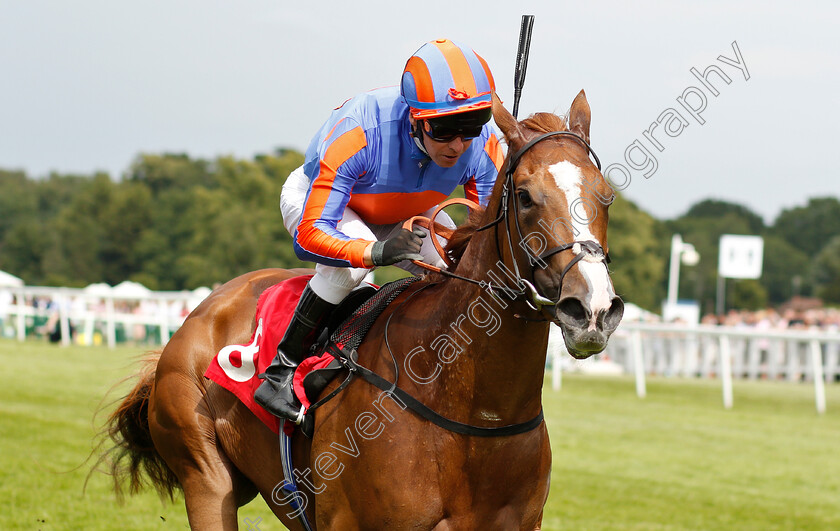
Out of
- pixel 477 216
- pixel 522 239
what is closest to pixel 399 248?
pixel 477 216

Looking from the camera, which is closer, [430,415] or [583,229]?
[583,229]

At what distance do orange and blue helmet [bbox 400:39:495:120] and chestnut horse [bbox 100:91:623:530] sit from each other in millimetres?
227

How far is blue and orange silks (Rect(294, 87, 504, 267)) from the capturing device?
11.1 ft

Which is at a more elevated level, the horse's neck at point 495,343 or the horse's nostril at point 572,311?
the horse's nostril at point 572,311

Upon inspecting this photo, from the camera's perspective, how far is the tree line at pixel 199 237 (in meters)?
58.8

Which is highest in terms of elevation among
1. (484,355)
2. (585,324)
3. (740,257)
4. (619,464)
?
(585,324)

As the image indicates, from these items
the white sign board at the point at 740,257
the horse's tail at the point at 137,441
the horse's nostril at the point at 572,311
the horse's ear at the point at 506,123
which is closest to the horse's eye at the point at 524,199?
the horse's ear at the point at 506,123

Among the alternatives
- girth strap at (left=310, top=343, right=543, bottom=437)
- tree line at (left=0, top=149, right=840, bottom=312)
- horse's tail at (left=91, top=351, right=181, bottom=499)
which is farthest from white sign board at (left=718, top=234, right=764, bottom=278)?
girth strap at (left=310, top=343, right=543, bottom=437)

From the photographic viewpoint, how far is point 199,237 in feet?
207

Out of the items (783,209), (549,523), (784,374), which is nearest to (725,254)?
(784,374)

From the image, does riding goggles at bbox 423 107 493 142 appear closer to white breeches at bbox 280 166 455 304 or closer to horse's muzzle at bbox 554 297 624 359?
white breeches at bbox 280 166 455 304

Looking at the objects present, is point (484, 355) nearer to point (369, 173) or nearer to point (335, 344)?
point (335, 344)

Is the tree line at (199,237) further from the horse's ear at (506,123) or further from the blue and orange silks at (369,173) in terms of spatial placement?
the horse's ear at (506,123)

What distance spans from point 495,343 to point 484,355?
60 mm
